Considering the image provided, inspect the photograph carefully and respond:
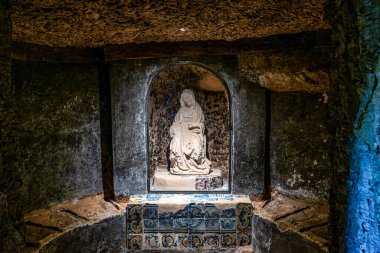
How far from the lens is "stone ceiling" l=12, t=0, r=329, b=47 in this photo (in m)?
2.33

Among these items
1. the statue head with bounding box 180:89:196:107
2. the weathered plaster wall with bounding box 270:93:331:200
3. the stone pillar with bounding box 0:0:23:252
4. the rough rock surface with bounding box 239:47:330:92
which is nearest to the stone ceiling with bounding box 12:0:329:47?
the rough rock surface with bounding box 239:47:330:92

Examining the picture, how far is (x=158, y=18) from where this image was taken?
279cm

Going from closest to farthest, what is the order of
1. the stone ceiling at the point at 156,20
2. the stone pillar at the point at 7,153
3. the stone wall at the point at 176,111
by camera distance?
the stone pillar at the point at 7,153 → the stone ceiling at the point at 156,20 → the stone wall at the point at 176,111

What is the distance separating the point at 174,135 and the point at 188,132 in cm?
22

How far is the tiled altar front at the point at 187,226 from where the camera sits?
13.9 feet

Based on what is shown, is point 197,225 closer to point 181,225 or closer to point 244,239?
point 181,225

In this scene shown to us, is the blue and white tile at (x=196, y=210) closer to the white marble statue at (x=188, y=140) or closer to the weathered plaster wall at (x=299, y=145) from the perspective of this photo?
the white marble statue at (x=188, y=140)

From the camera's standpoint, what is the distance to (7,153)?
55.7 inches

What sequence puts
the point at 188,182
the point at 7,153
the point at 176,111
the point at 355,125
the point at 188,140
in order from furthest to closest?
the point at 176,111, the point at 188,140, the point at 188,182, the point at 7,153, the point at 355,125

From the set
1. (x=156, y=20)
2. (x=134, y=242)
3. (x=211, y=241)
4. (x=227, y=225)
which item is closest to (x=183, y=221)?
(x=211, y=241)

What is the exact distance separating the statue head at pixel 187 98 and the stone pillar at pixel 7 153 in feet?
12.3

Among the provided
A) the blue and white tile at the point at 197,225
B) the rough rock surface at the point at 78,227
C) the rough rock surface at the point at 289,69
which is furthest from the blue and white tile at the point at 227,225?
the rough rock surface at the point at 289,69

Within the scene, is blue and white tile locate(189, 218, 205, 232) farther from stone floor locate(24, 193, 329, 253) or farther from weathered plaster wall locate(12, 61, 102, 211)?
weathered plaster wall locate(12, 61, 102, 211)

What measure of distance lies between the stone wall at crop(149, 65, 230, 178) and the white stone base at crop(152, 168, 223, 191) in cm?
51
